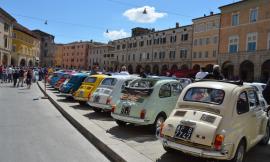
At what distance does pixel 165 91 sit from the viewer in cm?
1002

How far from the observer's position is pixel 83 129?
9609 millimetres

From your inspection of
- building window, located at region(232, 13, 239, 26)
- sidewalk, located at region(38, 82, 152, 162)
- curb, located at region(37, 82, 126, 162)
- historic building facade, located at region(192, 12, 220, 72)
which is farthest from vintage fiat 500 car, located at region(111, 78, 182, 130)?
historic building facade, located at region(192, 12, 220, 72)

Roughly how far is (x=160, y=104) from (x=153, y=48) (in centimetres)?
6256

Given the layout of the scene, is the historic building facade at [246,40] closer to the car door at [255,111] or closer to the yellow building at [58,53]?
the car door at [255,111]

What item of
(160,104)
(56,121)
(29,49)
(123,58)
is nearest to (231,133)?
(160,104)

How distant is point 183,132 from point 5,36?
65816mm

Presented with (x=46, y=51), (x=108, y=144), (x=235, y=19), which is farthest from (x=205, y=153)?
(x=46, y=51)

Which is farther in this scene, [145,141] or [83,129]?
[83,129]

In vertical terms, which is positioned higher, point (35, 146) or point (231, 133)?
point (231, 133)

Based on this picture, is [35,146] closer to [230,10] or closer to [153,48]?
[230,10]

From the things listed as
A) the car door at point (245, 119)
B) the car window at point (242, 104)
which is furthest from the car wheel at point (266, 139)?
the car window at point (242, 104)

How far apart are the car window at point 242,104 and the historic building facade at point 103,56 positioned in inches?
3415

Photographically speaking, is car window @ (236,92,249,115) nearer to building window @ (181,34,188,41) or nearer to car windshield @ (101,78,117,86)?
car windshield @ (101,78,117,86)

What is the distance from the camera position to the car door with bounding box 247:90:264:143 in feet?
23.6
